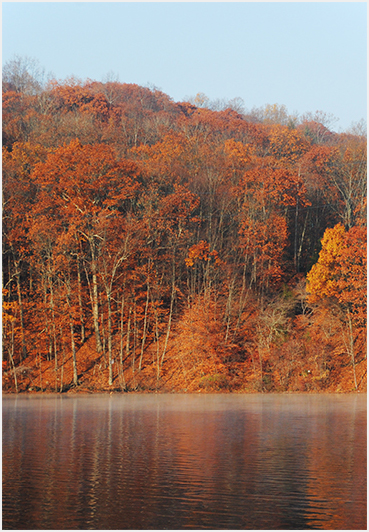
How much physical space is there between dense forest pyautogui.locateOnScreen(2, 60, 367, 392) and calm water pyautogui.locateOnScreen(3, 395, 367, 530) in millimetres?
12578

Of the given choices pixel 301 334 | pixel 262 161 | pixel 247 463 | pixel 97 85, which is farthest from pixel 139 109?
pixel 247 463

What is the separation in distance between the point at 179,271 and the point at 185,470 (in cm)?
2887

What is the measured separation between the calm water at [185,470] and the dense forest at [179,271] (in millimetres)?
12578

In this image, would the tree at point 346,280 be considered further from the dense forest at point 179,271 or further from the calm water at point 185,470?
the calm water at point 185,470

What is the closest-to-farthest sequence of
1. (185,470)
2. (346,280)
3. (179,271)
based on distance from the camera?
(185,470) → (346,280) → (179,271)

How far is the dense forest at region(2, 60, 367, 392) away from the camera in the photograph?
35497 mm

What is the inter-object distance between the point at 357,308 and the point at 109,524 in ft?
90.9

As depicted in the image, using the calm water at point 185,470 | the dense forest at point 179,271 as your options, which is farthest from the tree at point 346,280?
the calm water at point 185,470

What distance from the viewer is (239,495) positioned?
10148mm

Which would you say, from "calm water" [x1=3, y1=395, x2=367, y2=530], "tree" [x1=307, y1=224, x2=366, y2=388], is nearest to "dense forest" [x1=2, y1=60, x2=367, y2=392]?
"tree" [x1=307, y1=224, x2=366, y2=388]

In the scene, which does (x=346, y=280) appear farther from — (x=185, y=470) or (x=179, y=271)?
(x=185, y=470)

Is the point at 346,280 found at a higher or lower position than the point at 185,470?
higher

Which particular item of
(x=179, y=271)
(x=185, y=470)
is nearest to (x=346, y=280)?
(x=179, y=271)

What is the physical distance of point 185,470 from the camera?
40.0ft
